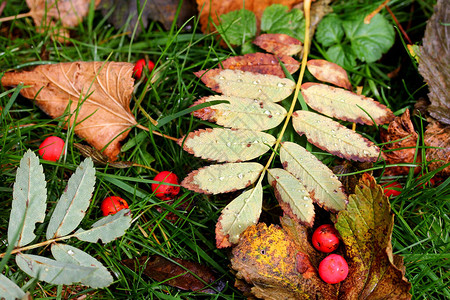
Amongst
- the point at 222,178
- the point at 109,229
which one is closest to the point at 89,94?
the point at 109,229

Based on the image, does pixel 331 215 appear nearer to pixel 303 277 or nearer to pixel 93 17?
pixel 303 277

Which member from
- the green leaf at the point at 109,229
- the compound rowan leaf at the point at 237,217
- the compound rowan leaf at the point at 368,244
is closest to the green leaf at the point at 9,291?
the green leaf at the point at 109,229

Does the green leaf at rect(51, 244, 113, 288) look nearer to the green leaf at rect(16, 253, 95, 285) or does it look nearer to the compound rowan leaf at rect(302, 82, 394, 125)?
the green leaf at rect(16, 253, 95, 285)

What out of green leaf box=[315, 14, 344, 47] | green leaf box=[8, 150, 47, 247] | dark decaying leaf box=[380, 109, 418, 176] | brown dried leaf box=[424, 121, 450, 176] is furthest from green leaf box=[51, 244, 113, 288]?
green leaf box=[315, 14, 344, 47]

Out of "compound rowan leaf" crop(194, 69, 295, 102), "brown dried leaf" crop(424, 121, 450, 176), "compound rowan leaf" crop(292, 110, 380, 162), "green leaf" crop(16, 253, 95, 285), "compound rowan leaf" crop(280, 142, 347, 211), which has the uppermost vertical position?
"compound rowan leaf" crop(194, 69, 295, 102)

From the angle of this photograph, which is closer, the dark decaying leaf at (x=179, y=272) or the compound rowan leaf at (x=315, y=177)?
the compound rowan leaf at (x=315, y=177)

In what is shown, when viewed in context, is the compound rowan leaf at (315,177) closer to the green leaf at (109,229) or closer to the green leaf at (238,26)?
→ the green leaf at (109,229)
